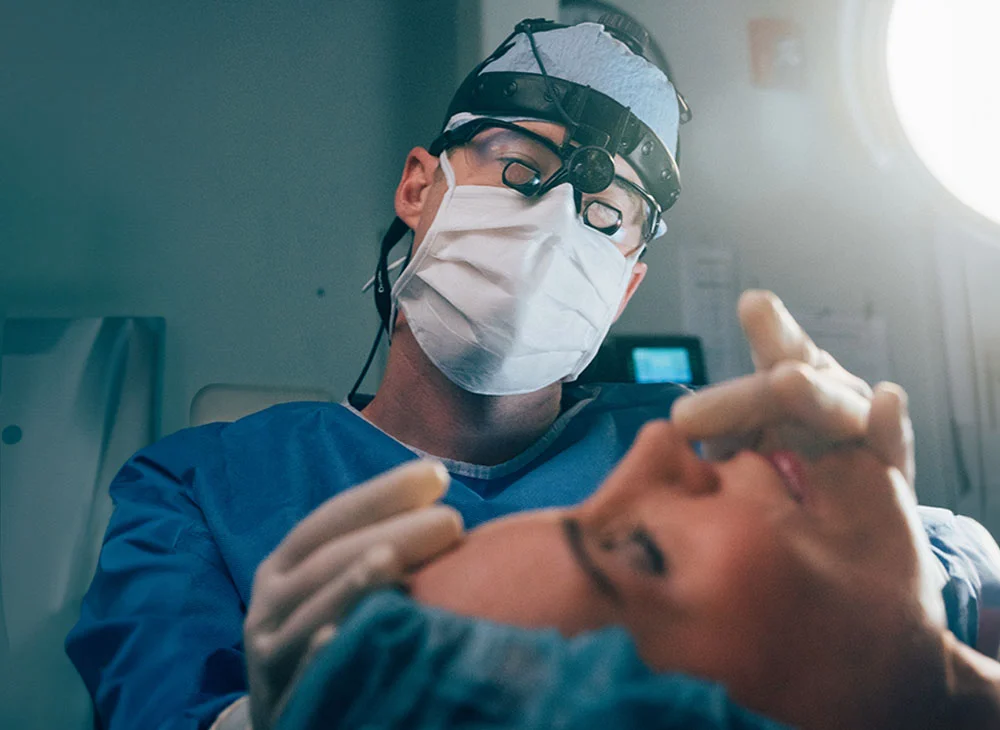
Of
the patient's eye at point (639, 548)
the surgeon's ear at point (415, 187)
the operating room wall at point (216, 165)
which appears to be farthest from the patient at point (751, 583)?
the operating room wall at point (216, 165)

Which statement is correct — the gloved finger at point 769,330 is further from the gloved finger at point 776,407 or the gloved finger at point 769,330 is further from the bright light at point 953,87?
the bright light at point 953,87

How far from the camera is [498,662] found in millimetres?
281

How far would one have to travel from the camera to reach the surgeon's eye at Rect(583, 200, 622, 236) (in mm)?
922

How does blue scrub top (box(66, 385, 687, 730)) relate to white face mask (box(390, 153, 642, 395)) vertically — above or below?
below

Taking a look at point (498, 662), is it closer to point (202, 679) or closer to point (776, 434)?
point (776, 434)

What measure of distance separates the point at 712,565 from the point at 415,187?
892 mm

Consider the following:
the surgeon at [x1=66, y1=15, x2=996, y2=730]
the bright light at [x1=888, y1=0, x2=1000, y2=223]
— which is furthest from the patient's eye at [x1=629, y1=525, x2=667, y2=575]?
the bright light at [x1=888, y1=0, x2=1000, y2=223]

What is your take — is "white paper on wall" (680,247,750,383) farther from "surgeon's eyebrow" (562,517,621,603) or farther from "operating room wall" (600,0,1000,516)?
"surgeon's eyebrow" (562,517,621,603)

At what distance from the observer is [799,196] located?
157cm

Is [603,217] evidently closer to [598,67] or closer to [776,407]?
[598,67]

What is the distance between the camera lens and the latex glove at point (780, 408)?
33cm

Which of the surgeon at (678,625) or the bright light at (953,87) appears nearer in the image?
the surgeon at (678,625)

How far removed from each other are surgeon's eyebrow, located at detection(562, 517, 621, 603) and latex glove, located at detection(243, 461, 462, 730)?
2.2 inches

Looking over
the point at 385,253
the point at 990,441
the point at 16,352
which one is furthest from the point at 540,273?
the point at 990,441
